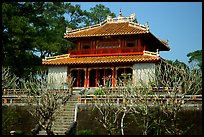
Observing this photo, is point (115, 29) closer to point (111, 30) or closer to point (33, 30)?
point (111, 30)

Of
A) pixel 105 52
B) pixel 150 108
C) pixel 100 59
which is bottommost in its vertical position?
pixel 150 108

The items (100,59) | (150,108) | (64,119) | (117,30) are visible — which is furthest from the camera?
(117,30)

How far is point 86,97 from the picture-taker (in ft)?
56.9

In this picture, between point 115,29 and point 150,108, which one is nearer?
point 150,108

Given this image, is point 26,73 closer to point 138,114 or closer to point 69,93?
point 69,93

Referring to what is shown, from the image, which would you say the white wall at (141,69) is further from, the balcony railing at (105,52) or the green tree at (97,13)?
the green tree at (97,13)

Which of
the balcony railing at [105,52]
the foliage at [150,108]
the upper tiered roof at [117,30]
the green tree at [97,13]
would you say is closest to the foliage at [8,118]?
the foliage at [150,108]

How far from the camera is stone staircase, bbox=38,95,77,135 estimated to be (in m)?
15.6

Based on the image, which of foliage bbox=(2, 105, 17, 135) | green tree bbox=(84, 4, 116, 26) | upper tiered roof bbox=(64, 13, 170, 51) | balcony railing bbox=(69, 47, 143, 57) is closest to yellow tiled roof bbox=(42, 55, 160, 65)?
balcony railing bbox=(69, 47, 143, 57)

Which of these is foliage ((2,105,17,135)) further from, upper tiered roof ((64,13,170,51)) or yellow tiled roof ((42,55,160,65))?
upper tiered roof ((64,13,170,51))

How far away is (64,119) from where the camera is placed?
651 inches

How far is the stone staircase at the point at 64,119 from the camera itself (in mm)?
15583

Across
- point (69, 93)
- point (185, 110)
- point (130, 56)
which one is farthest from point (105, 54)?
point (185, 110)

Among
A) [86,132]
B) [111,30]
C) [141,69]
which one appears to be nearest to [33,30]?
[111,30]
